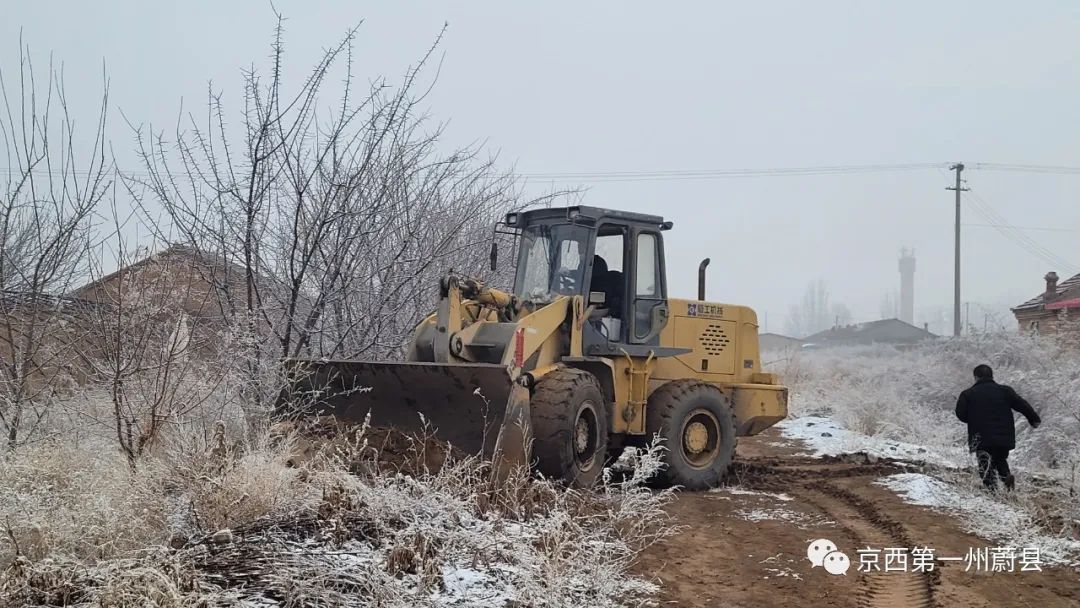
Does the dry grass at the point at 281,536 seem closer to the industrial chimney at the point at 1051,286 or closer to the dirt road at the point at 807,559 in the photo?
the dirt road at the point at 807,559

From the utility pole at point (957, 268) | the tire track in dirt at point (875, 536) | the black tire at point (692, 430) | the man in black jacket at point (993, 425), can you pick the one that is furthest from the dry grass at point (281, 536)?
the utility pole at point (957, 268)

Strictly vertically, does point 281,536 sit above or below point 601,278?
below

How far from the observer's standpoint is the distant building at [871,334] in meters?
86.1

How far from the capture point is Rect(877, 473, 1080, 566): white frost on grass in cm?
701

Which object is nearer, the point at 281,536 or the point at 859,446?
the point at 281,536

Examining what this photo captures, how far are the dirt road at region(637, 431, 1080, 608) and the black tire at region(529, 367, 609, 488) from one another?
0.97 m

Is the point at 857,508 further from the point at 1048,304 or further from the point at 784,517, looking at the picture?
the point at 1048,304

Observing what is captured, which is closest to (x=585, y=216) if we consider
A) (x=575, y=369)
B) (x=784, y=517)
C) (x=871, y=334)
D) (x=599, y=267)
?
(x=599, y=267)

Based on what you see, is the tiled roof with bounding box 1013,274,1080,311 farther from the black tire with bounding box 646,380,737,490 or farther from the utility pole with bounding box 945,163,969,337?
the black tire with bounding box 646,380,737,490

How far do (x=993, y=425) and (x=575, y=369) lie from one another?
4.37 m

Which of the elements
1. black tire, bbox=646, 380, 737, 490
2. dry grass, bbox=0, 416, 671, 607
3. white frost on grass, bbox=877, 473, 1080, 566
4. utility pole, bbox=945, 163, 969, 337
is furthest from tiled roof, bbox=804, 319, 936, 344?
dry grass, bbox=0, 416, 671, 607

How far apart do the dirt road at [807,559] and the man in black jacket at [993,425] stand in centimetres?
99

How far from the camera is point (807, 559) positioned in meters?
6.85

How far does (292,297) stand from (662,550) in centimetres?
390
